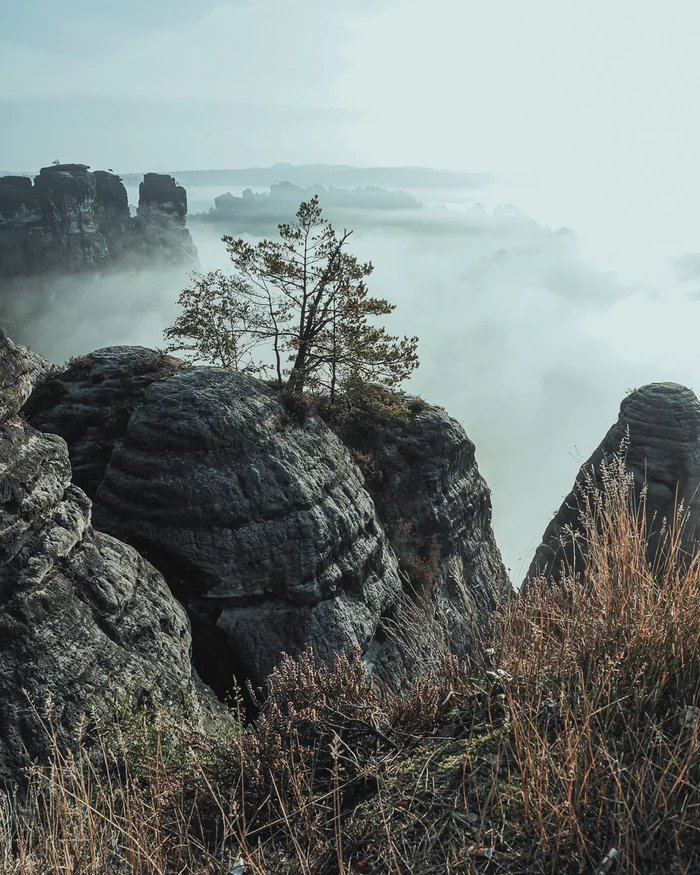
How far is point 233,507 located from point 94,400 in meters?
6.97

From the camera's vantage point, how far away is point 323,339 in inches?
852

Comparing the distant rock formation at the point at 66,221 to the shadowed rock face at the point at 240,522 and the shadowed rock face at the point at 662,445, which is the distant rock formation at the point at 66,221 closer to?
the shadowed rock face at the point at 662,445

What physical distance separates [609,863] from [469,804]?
993 millimetres

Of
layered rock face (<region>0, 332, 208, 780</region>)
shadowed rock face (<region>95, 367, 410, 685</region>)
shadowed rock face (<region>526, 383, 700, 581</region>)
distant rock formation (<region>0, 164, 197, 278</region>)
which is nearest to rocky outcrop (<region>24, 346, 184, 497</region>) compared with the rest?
shadowed rock face (<region>95, 367, 410, 685</region>)

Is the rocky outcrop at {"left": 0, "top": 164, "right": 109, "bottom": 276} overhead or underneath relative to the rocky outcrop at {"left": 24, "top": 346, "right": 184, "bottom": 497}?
overhead

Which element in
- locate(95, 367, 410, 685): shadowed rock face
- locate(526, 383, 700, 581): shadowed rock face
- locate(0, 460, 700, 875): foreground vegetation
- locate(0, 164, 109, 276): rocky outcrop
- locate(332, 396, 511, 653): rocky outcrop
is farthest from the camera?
locate(0, 164, 109, 276): rocky outcrop

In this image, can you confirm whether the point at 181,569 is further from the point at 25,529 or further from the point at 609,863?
the point at 609,863

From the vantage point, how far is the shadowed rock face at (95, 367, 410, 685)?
14.7 m

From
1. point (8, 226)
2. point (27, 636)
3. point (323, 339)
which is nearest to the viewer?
point (27, 636)

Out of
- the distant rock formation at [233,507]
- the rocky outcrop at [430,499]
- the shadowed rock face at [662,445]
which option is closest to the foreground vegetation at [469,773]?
the distant rock formation at [233,507]

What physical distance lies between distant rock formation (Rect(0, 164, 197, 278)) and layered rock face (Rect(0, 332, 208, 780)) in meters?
170

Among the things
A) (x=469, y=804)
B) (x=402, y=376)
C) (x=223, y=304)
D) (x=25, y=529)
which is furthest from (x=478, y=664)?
(x=223, y=304)

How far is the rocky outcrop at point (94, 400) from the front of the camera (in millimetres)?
17359

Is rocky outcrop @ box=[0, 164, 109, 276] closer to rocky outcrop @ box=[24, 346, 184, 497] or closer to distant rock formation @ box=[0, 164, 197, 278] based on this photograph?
distant rock formation @ box=[0, 164, 197, 278]
